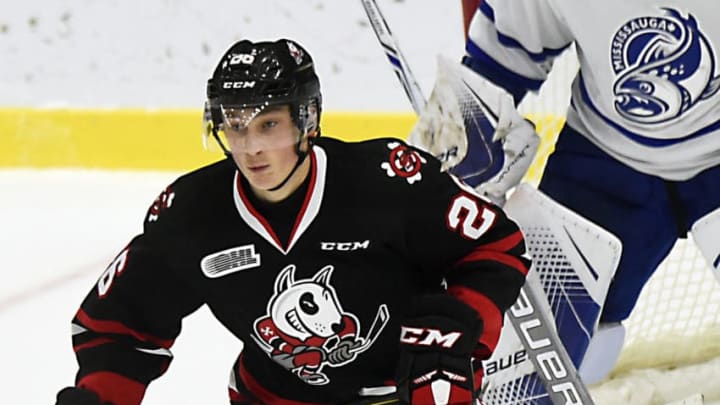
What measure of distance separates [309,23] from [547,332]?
62.4 inches

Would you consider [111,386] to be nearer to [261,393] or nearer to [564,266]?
[261,393]

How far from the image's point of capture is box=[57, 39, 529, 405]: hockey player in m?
1.42

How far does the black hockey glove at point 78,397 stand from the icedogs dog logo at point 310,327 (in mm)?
215

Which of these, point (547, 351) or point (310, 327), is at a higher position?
point (310, 327)

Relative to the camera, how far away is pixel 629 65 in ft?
5.49

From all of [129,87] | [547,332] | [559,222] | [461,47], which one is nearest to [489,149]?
[559,222]

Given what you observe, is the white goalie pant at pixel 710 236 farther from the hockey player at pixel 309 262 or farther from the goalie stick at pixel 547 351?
the hockey player at pixel 309 262

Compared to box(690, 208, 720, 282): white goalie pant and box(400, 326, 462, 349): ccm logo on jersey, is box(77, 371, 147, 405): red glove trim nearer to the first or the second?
box(400, 326, 462, 349): ccm logo on jersey

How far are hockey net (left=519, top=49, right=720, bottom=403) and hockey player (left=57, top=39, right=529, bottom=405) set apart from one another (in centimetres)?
78

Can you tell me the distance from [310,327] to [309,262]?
0.08 m

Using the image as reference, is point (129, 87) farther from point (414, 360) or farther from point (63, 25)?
point (414, 360)

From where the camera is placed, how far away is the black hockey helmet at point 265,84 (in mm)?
1374

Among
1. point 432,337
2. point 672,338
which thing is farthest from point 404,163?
point 672,338

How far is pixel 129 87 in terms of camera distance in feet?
11.1
